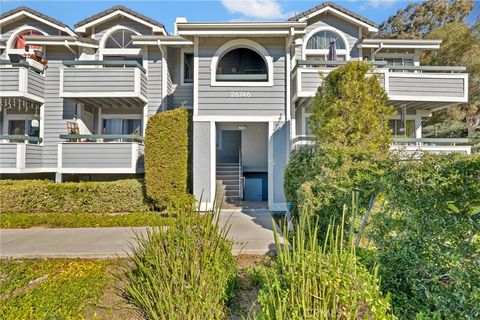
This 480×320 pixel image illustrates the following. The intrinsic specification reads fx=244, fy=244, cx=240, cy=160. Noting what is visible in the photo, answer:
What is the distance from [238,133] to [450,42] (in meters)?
14.6

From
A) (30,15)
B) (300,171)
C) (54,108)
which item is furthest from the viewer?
(30,15)

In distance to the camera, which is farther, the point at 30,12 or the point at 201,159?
the point at 30,12

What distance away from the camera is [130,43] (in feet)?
36.3

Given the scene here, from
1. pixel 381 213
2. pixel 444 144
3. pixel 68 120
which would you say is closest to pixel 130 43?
pixel 68 120

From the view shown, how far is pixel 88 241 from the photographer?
5.64 m

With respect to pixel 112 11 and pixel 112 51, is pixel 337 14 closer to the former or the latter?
pixel 112 11

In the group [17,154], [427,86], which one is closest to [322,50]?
[427,86]

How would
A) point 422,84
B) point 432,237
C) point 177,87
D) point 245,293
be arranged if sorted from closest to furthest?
point 432,237 < point 245,293 < point 422,84 < point 177,87

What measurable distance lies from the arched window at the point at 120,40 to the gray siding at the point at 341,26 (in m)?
8.18

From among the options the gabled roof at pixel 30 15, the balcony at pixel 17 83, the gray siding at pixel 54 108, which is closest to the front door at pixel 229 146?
the gray siding at pixel 54 108

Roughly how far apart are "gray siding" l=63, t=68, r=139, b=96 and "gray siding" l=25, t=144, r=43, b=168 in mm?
2595

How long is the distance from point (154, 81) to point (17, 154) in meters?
5.68

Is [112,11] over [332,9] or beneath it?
beneath

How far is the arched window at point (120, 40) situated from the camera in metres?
11.0
